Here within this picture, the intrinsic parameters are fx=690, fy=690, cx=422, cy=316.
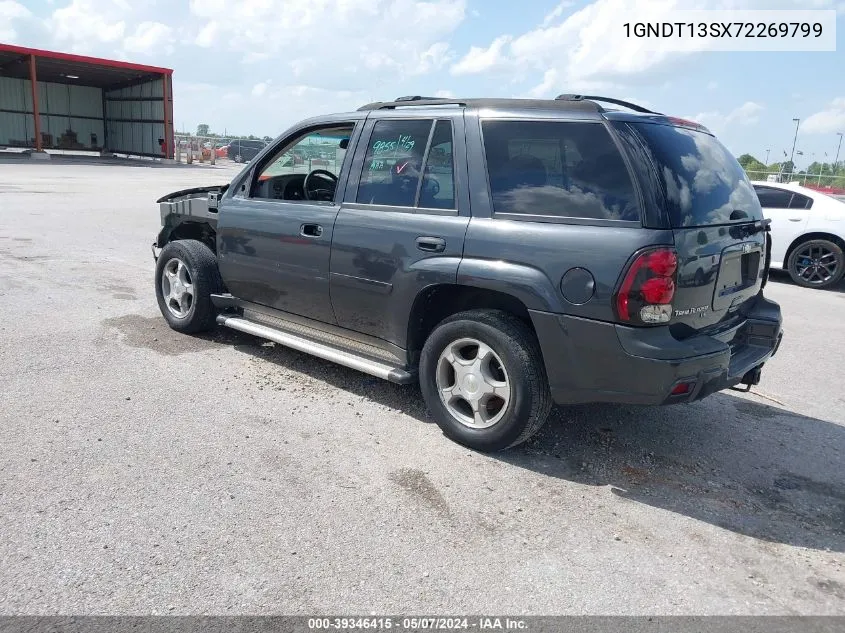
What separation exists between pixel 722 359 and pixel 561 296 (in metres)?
0.87

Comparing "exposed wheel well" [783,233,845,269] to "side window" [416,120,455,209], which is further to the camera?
"exposed wheel well" [783,233,845,269]

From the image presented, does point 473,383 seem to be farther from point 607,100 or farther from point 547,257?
point 607,100

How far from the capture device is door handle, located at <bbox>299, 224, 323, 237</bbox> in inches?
178

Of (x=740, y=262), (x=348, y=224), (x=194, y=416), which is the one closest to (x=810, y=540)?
(x=740, y=262)

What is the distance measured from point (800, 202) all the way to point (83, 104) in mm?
45231

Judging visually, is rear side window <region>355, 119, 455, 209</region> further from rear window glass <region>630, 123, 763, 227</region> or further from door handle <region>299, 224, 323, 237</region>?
rear window glass <region>630, 123, 763, 227</region>

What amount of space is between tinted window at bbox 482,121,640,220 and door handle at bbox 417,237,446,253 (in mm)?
359

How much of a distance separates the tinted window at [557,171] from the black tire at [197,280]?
2.75 meters

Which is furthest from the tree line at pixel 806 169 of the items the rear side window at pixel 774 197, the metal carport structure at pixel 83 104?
the metal carport structure at pixel 83 104

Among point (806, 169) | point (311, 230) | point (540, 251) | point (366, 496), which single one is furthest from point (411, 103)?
point (806, 169)

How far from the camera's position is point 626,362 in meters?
3.30

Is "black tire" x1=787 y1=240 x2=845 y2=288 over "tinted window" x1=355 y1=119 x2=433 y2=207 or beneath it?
beneath

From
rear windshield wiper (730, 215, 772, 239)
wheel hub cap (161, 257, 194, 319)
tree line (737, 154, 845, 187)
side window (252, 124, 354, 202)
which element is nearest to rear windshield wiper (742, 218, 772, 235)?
rear windshield wiper (730, 215, 772, 239)

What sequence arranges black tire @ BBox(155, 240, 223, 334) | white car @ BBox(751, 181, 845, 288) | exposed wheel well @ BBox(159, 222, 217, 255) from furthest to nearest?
white car @ BBox(751, 181, 845, 288), exposed wheel well @ BBox(159, 222, 217, 255), black tire @ BBox(155, 240, 223, 334)
